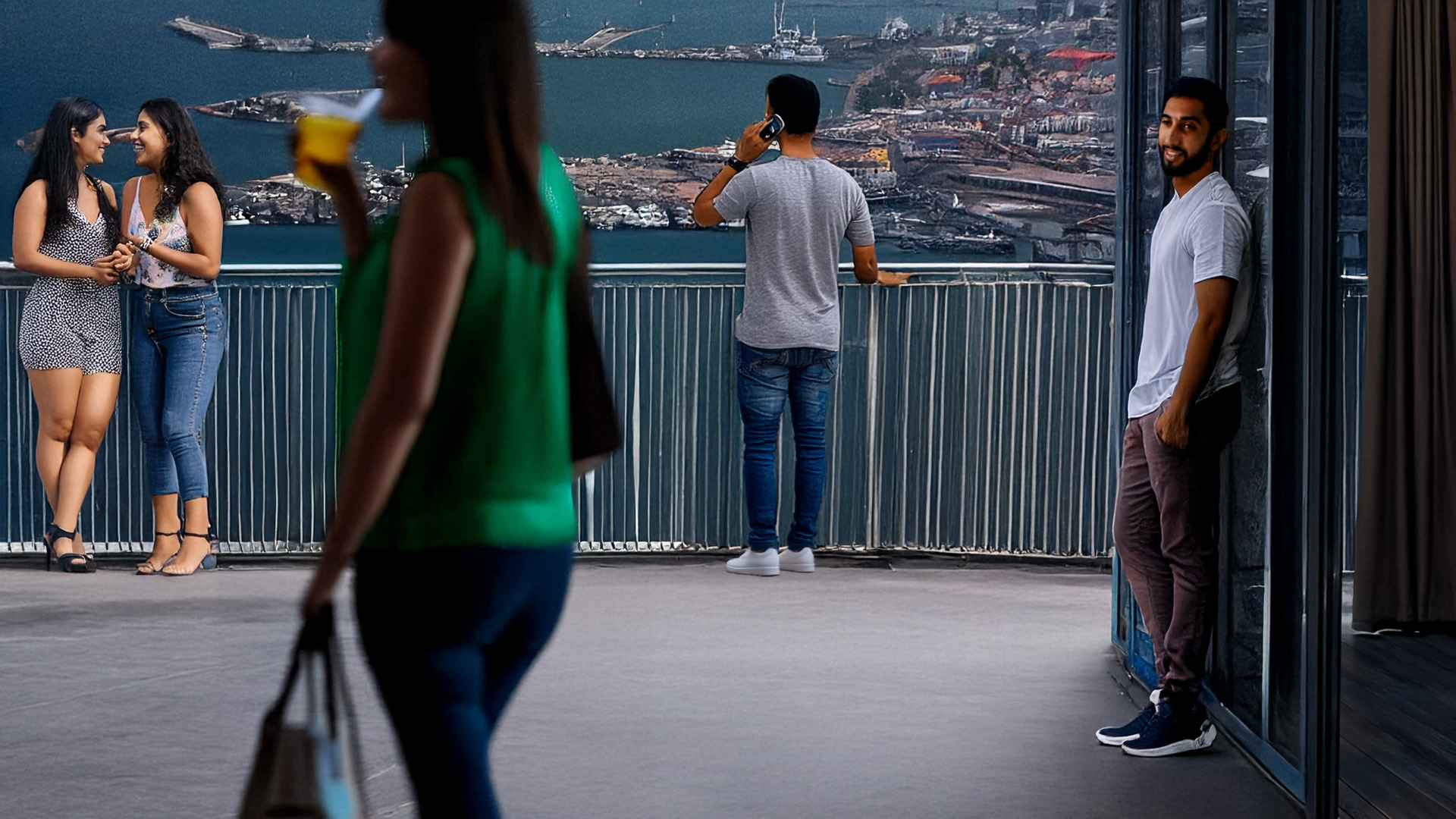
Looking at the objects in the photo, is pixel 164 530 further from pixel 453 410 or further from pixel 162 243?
pixel 453 410

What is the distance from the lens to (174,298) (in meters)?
6.60

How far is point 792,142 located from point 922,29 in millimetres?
2191

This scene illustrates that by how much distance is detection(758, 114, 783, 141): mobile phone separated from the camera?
6559 mm

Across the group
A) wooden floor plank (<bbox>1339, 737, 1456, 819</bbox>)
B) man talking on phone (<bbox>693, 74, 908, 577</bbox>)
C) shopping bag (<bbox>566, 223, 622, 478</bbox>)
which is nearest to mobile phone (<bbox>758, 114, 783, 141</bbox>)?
man talking on phone (<bbox>693, 74, 908, 577</bbox>)

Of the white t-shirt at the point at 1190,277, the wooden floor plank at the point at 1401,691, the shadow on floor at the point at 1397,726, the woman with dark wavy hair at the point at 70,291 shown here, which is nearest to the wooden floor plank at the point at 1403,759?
the shadow on floor at the point at 1397,726

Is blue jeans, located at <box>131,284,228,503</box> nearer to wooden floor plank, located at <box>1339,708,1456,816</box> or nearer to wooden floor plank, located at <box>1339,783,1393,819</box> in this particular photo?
wooden floor plank, located at <box>1339,708,1456,816</box>

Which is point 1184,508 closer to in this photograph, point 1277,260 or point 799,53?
point 1277,260

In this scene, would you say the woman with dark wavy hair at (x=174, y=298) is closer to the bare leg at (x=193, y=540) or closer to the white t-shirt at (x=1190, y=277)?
the bare leg at (x=193, y=540)

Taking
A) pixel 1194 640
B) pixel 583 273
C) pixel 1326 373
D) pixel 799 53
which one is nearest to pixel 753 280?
pixel 799 53

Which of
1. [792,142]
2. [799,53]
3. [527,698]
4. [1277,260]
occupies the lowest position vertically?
[527,698]

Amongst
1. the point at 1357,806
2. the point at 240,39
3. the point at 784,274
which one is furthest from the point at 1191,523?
the point at 240,39

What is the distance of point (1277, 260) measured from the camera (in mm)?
3895

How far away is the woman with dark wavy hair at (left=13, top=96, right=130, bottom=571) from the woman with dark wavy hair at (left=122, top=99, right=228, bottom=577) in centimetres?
12

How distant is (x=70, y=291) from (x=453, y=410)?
17.3 ft
